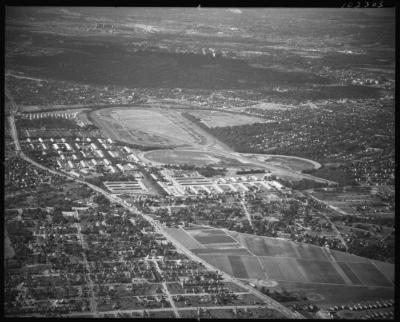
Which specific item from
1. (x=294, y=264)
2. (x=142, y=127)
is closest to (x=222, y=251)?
(x=294, y=264)

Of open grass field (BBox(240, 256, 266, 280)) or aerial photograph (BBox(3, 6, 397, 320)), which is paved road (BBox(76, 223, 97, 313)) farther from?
open grass field (BBox(240, 256, 266, 280))

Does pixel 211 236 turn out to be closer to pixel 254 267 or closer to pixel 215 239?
pixel 215 239

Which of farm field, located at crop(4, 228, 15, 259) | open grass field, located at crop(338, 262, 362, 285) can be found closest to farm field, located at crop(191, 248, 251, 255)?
open grass field, located at crop(338, 262, 362, 285)

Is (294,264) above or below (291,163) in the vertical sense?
below

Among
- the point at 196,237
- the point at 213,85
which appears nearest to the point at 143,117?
the point at 213,85

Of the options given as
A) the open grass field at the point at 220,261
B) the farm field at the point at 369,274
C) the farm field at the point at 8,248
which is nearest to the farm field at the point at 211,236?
the open grass field at the point at 220,261
